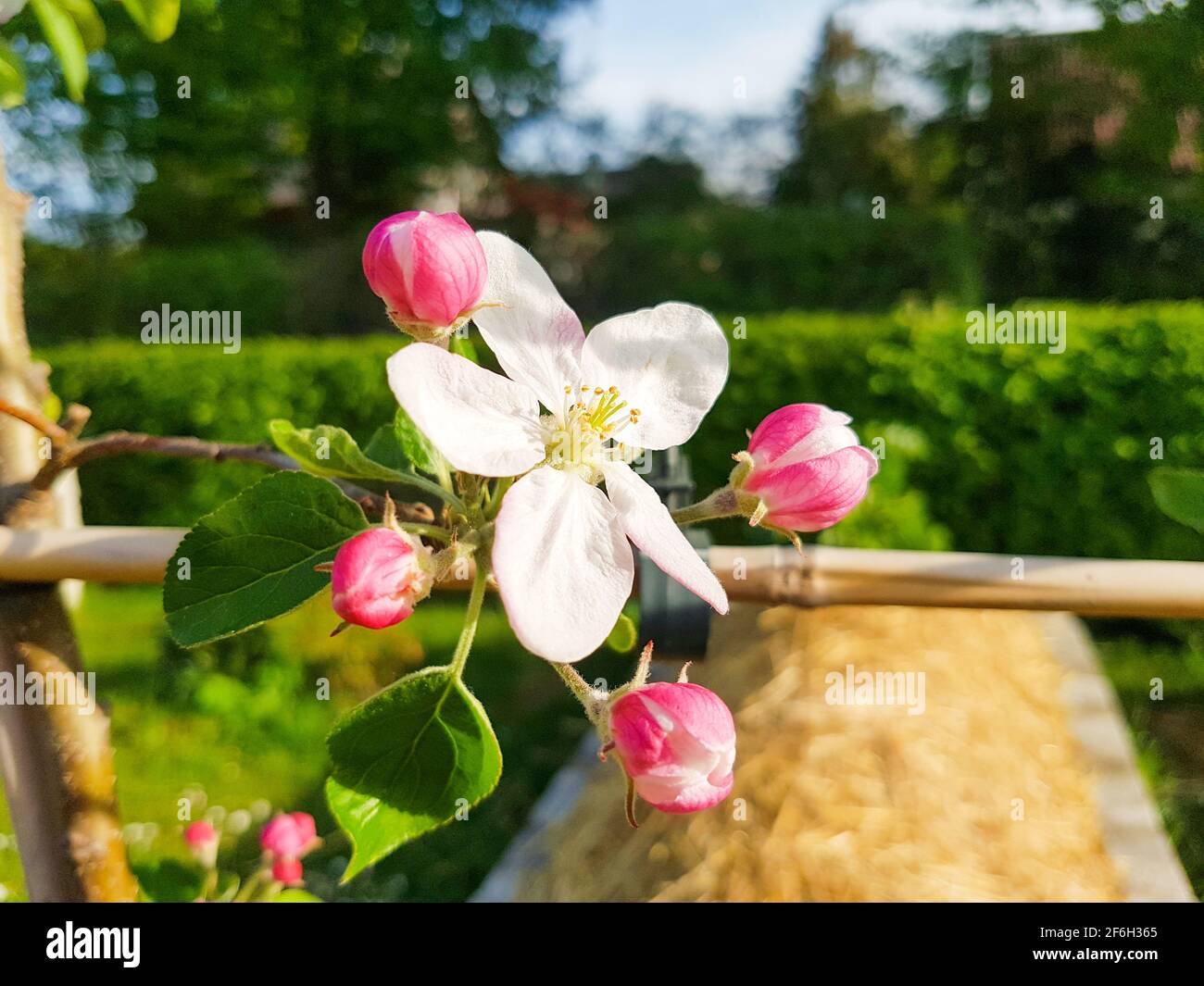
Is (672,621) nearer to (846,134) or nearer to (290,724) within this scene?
(290,724)

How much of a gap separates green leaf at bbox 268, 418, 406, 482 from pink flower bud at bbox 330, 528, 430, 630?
0.06 metres

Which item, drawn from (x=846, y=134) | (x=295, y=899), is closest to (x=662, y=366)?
(x=295, y=899)

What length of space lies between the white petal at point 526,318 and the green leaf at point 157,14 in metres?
0.43

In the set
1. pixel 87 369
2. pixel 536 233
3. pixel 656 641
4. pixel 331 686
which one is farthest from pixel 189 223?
pixel 656 641

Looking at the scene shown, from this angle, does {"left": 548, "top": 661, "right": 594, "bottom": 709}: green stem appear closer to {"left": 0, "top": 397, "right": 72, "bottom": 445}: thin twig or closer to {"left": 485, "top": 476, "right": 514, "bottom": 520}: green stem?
{"left": 485, "top": 476, "right": 514, "bottom": 520}: green stem

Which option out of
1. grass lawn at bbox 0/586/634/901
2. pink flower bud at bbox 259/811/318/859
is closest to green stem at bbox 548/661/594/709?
pink flower bud at bbox 259/811/318/859

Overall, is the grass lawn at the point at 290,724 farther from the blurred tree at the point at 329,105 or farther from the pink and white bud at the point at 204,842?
the blurred tree at the point at 329,105

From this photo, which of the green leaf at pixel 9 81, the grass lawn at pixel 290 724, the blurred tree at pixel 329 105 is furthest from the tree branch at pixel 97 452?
the blurred tree at pixel 329 105

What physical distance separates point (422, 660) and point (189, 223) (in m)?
6.45

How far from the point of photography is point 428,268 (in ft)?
1.20

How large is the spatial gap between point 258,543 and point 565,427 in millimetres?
152

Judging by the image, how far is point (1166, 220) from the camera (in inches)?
264

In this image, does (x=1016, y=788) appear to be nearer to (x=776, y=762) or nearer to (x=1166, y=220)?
(x=776, y=762)

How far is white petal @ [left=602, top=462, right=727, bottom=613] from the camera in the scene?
0.33 metres
